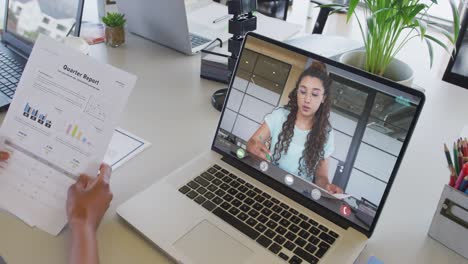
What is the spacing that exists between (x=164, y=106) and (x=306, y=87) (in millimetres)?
479

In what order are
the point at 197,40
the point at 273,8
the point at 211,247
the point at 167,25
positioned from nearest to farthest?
1. the point at 211,247
2. the point at 167,25
3. the point at 197,40
4. the point at 273,8

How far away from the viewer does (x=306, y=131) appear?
75cm

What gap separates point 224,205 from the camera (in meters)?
0.73

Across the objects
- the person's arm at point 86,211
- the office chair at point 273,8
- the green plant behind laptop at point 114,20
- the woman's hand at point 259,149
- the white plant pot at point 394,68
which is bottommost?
the person's arm at point 86,211

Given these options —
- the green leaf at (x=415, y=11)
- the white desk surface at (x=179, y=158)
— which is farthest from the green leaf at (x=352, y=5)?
the white desk surface at (x=179, y=158)

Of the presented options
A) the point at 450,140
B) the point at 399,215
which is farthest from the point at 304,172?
the point at 450,140

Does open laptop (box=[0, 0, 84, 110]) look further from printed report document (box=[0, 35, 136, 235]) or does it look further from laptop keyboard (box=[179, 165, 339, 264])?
laptop keyboard (box=[179, 165, 339, 264])

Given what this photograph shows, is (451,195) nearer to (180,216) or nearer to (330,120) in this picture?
(330,120)

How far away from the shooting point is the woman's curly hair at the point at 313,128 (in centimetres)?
72

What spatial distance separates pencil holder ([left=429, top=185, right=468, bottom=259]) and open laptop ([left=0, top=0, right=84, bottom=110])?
40.0 inches

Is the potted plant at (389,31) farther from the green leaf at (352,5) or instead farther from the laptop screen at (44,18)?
the laptop screen at (44,18)

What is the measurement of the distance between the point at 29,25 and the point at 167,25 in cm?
42

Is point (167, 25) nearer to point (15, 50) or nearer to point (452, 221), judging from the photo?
point (15, 50)

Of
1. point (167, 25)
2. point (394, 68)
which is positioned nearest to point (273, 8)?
point (167, 25)
